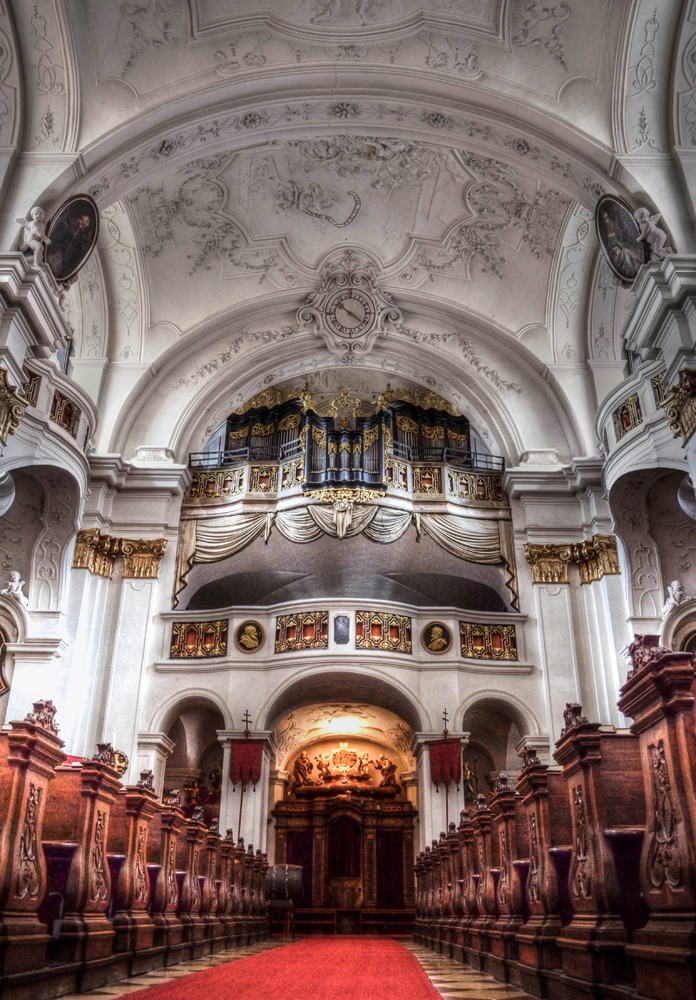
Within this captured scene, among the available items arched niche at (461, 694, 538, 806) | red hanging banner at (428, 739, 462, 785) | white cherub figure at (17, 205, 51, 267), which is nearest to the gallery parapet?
arched niche at (461, 694, 538, 806)

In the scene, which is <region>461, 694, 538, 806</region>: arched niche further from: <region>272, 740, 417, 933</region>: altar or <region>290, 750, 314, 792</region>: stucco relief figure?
<region>290, 750, 314, 792</region>: stucco relief figure

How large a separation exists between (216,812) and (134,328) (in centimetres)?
979

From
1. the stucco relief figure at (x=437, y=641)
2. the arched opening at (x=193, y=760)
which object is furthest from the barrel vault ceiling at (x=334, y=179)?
the arched opening at (x=193, y=760)

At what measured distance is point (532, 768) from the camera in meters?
4.76

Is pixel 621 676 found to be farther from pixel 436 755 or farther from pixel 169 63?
pixel 169 63

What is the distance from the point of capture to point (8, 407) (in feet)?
29.7

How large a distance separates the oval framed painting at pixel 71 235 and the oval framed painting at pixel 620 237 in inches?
267

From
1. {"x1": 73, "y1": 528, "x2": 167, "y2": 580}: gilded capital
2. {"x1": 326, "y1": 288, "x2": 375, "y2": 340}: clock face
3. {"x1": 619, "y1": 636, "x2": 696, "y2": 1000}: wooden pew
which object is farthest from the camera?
{"x1": 326, "y1": 288, "x2": 375, "y2": 340}: clock face

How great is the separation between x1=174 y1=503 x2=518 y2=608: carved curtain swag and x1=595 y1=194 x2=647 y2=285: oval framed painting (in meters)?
5.87

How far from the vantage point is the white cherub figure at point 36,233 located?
9.65 meters

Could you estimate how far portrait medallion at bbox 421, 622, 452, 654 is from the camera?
1421cm

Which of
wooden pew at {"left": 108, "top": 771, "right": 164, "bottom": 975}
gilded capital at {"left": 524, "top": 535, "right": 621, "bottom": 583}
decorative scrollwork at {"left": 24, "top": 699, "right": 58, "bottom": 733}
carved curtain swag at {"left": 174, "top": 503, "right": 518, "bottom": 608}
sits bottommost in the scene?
wooden pew at {"left": 108, "top": 771, "right": 164, "bottom": 975}

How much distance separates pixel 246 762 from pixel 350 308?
28.4 ft

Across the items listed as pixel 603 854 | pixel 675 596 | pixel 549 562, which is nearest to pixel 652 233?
pixel 675 596
